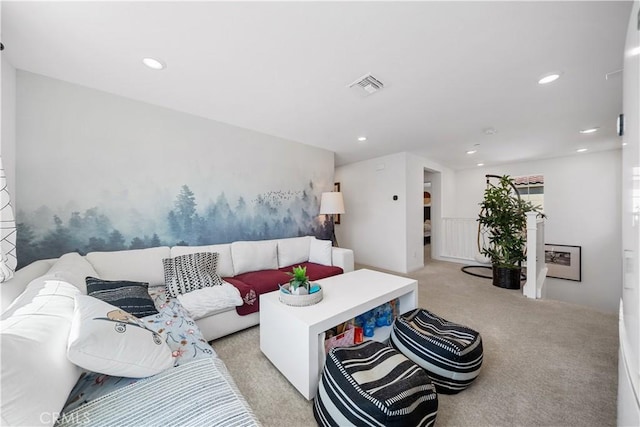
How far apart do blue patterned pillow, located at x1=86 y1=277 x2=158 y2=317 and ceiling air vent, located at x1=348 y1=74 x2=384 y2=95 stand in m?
2.38

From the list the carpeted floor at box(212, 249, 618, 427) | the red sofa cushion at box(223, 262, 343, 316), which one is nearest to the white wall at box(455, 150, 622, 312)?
the carpeted floor at box(212, 249, 618, 427)

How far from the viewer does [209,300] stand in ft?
6.43

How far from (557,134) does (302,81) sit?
150 inches

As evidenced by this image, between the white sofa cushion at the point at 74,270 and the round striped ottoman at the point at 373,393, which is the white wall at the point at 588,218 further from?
the white sofa cushion at the point at 74,270

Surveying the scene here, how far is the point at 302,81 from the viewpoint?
202cm

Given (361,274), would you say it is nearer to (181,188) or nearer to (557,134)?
(181,188)

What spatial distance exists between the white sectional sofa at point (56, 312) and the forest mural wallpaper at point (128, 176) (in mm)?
306

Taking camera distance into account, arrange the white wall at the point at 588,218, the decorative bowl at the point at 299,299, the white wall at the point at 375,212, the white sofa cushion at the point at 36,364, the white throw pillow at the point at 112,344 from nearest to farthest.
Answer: the white sofa cushion at the point at 36,364 → the white throw pillow at the point at 112,344 → the decorative bowl at the point at 299,299 → the white wall at the point at 588,218 → the white wall at the point at 375,212

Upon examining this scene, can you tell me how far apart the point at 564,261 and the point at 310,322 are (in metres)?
→ 6.02

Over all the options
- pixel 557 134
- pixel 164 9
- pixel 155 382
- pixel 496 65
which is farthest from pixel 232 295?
pixel 557 134

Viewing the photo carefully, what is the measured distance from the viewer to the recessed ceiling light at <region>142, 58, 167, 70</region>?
5.74 feet

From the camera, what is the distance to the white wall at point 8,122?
1.69 meters

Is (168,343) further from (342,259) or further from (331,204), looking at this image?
(331,204)
